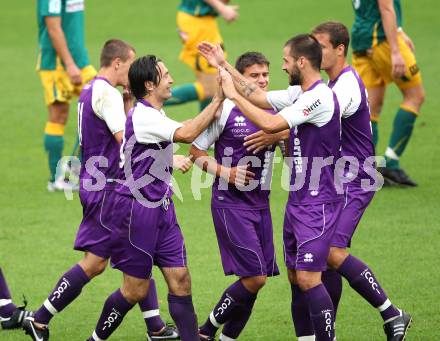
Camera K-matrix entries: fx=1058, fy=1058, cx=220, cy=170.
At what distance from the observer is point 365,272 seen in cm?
730

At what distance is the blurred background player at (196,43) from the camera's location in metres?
13.5

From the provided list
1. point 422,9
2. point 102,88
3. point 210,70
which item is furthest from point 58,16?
point 422,9

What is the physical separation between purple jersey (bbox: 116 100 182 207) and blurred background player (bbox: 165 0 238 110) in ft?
21.3

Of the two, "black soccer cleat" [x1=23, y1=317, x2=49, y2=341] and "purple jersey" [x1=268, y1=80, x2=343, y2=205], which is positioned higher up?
"purple jersey" [x1=268, y1=80, x2=343, y2=205]

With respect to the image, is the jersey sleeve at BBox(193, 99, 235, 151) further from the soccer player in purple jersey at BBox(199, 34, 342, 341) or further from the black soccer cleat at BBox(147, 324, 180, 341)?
the black soccer cleat at BBox(147, 324, 180, 341)

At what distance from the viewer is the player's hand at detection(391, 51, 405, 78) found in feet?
36.2

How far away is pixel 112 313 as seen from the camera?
281 inches

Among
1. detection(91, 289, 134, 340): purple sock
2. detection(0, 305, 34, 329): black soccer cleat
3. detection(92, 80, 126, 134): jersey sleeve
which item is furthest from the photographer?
detection(0, 305, 34, 329): black soccer cleat

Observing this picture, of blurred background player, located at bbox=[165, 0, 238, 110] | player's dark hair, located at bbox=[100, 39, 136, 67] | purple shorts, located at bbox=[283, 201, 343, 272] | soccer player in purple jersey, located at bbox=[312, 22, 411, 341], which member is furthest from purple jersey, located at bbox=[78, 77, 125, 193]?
blurred background player, located at bbox=[165, 0, 238, 110]

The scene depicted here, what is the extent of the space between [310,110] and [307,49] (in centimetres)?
42

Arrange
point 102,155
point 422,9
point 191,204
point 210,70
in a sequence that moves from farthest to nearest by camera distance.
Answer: point 422,9 → point 210,70 → point 191,204 → point 102,155

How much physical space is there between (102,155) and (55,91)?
4.09 metres

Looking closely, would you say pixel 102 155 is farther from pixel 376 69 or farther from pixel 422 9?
pixel 422 9

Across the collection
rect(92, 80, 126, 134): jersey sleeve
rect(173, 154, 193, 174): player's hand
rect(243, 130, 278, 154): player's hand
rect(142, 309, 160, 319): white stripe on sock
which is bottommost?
rect(142, 309, 160, 319): white stripe on sock
